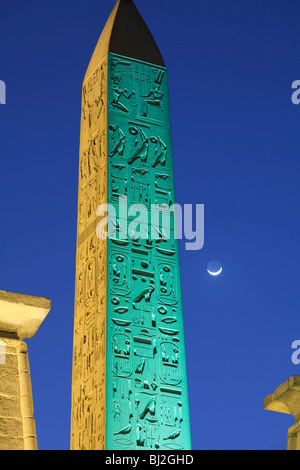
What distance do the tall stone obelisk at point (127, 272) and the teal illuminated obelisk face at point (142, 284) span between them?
0.01 meters

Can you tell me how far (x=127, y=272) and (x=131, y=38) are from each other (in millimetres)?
3112

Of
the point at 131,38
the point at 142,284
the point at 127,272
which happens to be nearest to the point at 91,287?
the point at 127,272

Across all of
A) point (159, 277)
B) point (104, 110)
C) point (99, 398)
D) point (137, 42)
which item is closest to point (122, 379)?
point (99, 398)

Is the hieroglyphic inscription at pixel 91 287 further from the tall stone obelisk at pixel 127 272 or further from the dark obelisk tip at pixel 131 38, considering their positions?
the dark obelisk tip at pixel 131 38

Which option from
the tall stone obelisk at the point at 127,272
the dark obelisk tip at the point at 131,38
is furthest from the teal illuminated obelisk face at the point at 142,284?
the dark obelisk tip at the point at 131,38

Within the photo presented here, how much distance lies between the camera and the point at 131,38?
12453 mm

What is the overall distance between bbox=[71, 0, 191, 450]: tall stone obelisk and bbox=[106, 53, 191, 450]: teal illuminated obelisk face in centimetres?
1

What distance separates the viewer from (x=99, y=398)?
9.98 metres

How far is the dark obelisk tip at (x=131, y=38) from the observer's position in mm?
12266

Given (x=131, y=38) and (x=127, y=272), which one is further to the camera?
(x=131, y=38)

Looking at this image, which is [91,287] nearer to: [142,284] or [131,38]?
[142,284]

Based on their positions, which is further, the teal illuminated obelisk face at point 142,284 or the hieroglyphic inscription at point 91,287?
the hieroglyphic inscription at point 91,287

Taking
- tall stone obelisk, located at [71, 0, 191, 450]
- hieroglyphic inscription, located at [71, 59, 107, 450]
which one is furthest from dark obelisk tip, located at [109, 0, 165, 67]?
hieroglyphic inscription, located at [71, 59, 107, 450]
